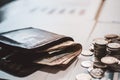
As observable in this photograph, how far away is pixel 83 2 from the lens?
2162 mm

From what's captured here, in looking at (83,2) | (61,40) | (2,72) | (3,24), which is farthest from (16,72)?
(83,2)

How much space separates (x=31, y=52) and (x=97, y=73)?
307 millimetres

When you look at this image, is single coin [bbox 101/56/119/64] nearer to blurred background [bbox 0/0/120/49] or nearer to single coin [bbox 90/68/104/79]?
single coin [bbox 90/68/104/79]

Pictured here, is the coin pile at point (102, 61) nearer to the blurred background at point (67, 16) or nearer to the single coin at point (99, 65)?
the single coin at point (99, 65)

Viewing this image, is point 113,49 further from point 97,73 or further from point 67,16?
point 67,16

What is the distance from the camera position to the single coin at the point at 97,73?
3.37ft

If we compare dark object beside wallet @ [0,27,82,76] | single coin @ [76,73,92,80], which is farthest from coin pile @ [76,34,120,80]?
dark object beside wallet @ [0,27,82,76]

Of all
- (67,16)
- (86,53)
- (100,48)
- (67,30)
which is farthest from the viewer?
(67,16)

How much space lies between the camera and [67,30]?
1.62 metres

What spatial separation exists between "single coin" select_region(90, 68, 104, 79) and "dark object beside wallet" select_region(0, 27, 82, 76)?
136mm

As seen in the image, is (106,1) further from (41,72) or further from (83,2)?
(41,72)

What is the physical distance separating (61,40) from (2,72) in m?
0.33

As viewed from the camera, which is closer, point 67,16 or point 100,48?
point 100,48

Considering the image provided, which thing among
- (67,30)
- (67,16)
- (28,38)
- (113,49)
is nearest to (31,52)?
(28,38)
